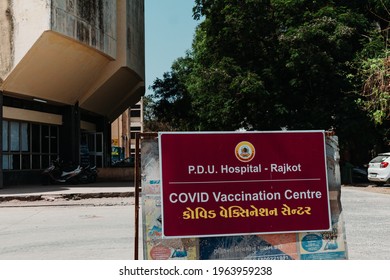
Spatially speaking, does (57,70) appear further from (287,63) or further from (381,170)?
(381,170)

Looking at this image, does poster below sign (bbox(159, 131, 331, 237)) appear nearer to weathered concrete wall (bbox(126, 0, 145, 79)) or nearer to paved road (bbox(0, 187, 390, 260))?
paved road (bbox(0, 187, 390, 260))

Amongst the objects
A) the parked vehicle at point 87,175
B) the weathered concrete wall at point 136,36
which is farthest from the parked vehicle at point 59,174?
the weathered concrete wall at point 136,36

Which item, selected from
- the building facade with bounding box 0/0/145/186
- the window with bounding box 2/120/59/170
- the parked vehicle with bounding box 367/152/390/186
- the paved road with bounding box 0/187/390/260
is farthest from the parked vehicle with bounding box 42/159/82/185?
the parked vehicle with bounding box 367/152/390/186

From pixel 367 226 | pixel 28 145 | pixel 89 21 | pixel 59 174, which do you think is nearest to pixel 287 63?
pixel 89 21

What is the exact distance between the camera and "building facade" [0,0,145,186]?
18.6 metres

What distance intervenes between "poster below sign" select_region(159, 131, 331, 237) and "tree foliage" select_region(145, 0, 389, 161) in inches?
669

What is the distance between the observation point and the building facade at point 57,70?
18625 mm

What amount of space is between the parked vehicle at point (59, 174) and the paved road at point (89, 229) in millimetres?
6267

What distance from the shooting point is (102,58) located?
23.2 meters

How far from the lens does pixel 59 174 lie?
2175cm

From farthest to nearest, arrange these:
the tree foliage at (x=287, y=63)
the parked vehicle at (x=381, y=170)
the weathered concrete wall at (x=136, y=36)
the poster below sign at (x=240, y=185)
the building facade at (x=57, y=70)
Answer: the weathered concrete wall at (x=136, y=36) → the tree foliage at (x=287, y=63) → the parked vehicle at (x=381, y=170) → the building facade at (x=57, y=70) → the poster below sign at (x=240, y=185)

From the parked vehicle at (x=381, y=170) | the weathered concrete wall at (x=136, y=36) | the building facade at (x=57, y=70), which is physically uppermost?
the weathered concrete wall at (x=136, y=36)

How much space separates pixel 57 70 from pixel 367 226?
50.7 ft

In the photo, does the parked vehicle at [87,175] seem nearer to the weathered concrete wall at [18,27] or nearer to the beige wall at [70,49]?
the beige wall at [70,49]
